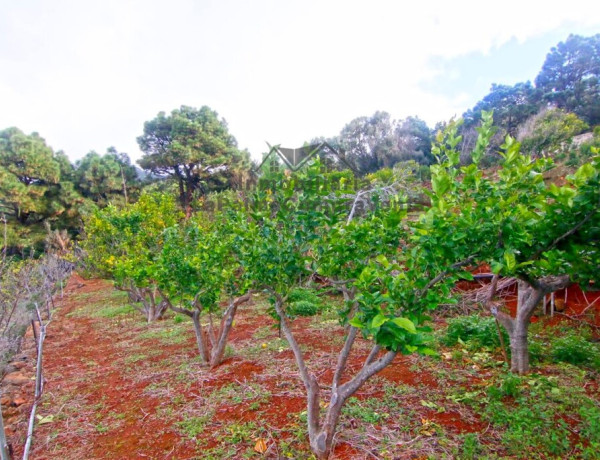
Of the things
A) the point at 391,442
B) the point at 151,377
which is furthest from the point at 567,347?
the point at 151,377

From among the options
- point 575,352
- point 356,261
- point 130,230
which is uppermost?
point 130,230

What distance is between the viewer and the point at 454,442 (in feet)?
8.45

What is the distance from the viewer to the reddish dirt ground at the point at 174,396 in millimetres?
2902

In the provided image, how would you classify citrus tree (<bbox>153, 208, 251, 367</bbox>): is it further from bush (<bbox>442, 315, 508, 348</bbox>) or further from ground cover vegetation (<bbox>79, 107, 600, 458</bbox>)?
bush (<bbox>442, 315, 508, 348</bbox>)

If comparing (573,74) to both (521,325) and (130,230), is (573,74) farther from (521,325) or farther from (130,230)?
(130,230)

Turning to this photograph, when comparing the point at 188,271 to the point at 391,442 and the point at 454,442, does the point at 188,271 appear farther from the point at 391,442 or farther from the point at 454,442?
the point at 454,442

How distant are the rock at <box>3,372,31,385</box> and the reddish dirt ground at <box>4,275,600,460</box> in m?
0.29

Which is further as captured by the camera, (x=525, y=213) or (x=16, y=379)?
(x=16, y=379)

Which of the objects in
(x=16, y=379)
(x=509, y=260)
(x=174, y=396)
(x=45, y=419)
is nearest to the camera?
(x=509, y=260)

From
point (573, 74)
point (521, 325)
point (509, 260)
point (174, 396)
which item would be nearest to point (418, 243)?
point (509, 260)

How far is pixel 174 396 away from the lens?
3742mm

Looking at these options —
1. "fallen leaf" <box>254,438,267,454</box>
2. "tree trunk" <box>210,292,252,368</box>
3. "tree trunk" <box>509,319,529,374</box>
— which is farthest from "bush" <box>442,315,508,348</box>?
"fallen leaf" <box>254,438,267,454</box>

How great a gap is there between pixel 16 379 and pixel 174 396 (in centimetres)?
305

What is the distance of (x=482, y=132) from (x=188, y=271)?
3330 millimetres
